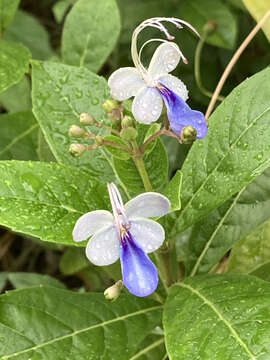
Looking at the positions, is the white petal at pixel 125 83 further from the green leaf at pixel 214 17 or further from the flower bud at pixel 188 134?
the green leaf at pixel 214 17

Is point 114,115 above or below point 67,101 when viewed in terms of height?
above

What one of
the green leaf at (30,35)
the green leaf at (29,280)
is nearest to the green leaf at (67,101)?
the green leaf at (29,280)

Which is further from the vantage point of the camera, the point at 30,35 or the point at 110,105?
the point at 30,35

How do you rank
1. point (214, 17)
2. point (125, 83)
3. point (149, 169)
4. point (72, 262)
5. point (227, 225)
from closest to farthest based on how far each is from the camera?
point (125, 83) → point (149, 169) → point (227, 225) → point (72, 262) → point (214, 17)

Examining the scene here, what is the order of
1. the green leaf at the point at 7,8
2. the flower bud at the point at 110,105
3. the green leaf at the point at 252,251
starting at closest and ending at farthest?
the flower bud at the point at 110,105
the green leaf at the point at 252,251
the green leaf at the point at 7,8

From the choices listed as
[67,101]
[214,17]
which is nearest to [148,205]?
[67,101]

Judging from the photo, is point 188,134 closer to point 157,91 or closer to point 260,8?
point 157,91

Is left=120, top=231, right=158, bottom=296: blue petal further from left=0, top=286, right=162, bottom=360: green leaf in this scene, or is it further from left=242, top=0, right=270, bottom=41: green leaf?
left=242, top=0, right=270, bottom=41: green leaf

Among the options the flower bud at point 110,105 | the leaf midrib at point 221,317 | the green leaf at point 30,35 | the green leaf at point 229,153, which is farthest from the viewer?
the green leaf at point 30,35
